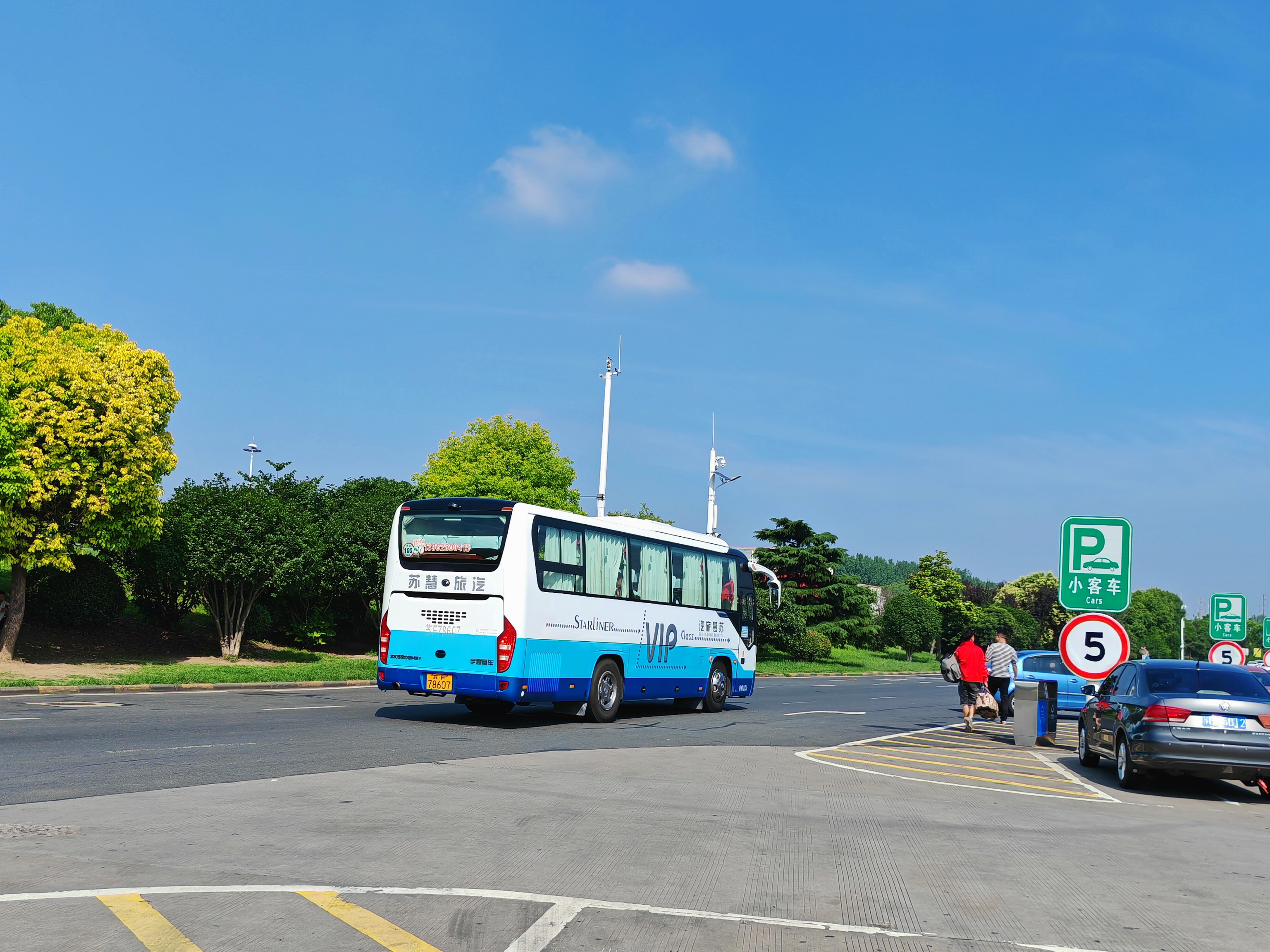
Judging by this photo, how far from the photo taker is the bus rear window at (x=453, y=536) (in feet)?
55.7

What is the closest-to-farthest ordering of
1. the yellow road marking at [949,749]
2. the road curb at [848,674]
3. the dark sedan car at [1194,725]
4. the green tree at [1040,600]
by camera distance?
the dark sedan car at [1194,725]
the yellow road marking at [949,749]
the road curb at [848,674]
the green tree at [1040,600]

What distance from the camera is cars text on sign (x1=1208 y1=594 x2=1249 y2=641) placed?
2802cm

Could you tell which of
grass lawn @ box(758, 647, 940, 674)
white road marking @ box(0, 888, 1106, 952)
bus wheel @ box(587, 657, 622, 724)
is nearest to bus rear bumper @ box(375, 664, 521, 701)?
bus wheel @ box(587, 657, 622, 724)

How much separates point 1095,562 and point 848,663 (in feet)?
158

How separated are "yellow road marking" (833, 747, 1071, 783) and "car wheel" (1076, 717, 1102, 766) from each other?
1.81 ft

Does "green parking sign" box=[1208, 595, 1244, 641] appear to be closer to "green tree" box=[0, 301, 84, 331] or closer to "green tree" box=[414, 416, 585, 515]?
"green tree" box=[414, 416, 585, 515]

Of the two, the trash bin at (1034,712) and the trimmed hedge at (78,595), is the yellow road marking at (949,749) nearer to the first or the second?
the trash bin at (1034,712)

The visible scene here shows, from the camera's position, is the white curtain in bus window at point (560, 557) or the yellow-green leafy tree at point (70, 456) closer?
the white curtain in bus window at point (560, 557)

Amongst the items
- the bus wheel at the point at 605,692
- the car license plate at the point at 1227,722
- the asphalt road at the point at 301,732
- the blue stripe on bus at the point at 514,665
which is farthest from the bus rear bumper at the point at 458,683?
the car license plate at the point at 1227,722

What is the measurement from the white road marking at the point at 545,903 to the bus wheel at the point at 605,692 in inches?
484

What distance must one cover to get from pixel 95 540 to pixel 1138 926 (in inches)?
1054

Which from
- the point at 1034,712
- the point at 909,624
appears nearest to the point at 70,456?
the point at 1034,712

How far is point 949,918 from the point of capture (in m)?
6.12

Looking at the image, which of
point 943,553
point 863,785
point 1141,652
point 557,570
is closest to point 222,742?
point 557,570
